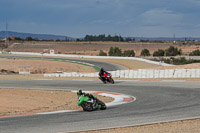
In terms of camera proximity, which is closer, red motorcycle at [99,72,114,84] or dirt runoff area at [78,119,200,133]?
dirt runoff area at [78,119,200,133]

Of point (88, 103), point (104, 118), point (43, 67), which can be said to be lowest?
point (43, 67)

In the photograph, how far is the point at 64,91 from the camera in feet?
79.2

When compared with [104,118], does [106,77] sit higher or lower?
higher

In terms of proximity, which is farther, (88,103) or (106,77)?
(106,77)

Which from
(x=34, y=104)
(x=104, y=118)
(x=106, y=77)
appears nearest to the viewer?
(x=104, y=118)

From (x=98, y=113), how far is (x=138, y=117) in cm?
174

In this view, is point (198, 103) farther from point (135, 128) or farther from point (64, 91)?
point (64, 91)

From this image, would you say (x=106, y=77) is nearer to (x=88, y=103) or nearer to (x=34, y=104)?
(x=34, y=104)

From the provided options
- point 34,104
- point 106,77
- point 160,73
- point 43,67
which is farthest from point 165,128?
point 43,67

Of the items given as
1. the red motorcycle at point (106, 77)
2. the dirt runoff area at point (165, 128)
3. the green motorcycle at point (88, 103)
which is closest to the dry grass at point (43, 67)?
the red motorcycle at point (106, 77)

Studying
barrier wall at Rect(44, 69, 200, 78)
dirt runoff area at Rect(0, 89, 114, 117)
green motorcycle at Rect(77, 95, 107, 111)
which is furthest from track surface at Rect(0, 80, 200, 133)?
barrier wall at Rect(44, 69, 200, 78)

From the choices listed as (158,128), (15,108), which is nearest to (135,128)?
(158,128)

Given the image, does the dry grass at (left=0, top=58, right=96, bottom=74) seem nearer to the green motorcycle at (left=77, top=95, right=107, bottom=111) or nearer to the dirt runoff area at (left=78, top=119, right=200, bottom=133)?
the green motorcycle at (left=77, top=95, right=107, bottom=111)

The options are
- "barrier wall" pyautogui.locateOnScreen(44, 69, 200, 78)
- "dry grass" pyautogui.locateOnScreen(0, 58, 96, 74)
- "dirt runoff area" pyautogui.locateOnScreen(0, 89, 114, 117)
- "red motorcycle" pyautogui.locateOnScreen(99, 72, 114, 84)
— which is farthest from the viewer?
"dry grass" pyautogui.locateOnScreen(0, 58, 96, 74)
